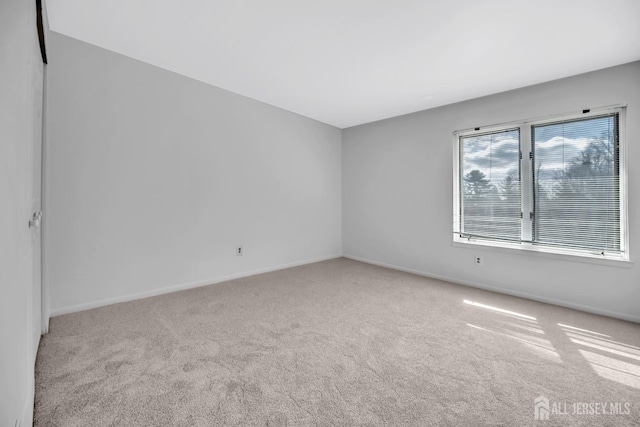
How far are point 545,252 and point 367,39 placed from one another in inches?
117

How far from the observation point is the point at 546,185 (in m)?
3.12

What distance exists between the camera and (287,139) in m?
4.32

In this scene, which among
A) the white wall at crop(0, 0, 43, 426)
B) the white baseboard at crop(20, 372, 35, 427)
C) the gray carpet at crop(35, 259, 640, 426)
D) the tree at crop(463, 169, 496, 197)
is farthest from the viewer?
the tree at crop(463, 169, 496, 197)

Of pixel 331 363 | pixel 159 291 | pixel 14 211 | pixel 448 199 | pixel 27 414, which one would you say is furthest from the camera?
pixel 448 199

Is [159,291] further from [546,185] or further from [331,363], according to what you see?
[546,185]

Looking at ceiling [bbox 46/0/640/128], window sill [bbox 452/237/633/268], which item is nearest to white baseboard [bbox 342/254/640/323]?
window sill [bbox 452/237/633/268]

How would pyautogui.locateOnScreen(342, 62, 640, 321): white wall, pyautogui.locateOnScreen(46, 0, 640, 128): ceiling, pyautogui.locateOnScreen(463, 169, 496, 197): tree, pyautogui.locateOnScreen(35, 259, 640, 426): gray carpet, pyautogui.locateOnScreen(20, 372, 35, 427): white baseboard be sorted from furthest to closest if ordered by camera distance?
pyautogui.locateOnScreen(463, 169, 496, 197): tree → pyautogui.locateOnScreen(342, 62, 640, 321): white wall → pyautogui.locateOnScreen(46, 0, 640, 128): ceiling → pyautogui.locateOnScreen(35, 259, 640, 426): gray carpet → pyautogui.locateOnScreen(20, 372, 35, 427): white baseboard

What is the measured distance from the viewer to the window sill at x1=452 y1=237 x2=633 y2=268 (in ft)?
8.80

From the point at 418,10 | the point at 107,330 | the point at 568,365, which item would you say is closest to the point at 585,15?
the point at 418,10

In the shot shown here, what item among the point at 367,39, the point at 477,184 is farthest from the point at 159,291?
the point at 477,184

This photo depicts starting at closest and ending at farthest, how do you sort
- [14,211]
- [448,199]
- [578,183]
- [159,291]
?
[14,211] → [578,183] → [159,291] → [448,199]

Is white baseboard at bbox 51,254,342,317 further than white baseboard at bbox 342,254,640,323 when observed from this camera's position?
No

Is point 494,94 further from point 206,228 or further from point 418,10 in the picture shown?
point 206,228

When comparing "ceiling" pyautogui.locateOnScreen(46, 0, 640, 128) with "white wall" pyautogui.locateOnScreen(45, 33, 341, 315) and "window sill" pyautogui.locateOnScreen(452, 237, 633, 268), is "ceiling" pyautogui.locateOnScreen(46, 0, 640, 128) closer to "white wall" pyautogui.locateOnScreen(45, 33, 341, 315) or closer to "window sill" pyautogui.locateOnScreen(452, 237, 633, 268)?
"white wall" pyautogui.locateOnScreen(45, 33, 341, 315)
